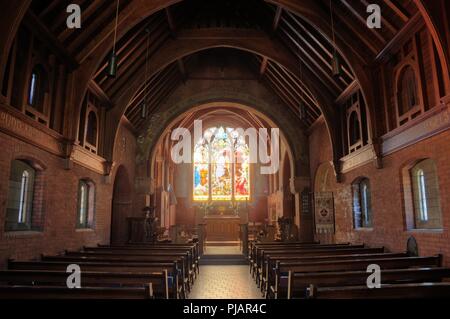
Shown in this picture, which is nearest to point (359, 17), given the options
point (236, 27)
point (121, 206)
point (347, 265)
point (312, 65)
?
point (312, 65)

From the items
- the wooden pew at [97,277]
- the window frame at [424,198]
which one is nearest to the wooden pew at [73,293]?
the wooden pew at [97,277]

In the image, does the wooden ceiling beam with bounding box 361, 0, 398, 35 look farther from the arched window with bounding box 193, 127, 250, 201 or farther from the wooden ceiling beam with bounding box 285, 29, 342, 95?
the arched window with bounding box 193, 127, 250, 201

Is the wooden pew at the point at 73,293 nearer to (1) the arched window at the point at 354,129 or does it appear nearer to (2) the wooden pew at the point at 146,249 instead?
(2) the wooden pew at the point at 146,249

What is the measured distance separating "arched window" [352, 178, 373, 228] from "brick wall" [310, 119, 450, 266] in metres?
0.18

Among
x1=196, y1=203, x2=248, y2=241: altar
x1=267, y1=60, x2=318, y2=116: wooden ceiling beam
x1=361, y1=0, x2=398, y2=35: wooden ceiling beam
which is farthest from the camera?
x1=196, y1=203, x2=248, y2=241: altar

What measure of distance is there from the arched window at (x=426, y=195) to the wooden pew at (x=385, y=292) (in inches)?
133

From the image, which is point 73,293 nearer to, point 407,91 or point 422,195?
point 422,195

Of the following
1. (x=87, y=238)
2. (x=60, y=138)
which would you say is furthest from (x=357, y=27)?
(x=87, y=238)

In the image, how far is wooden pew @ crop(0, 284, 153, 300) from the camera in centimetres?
316

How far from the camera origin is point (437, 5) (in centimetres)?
546

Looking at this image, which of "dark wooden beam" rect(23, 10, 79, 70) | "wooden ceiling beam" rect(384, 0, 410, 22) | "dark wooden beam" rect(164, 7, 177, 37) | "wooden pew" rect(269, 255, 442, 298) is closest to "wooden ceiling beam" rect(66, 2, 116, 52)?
"dark wooden beam" rect(23, 10, 79, 70)

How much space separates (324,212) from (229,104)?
18.5 ft

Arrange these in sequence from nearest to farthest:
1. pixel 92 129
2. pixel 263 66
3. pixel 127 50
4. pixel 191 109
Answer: pixel 127 50
pixel 92 129
pixel 263 66
pixel 191 109

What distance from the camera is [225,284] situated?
8320 mm
